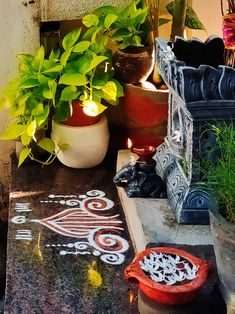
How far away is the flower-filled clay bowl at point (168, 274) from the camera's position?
1.43 metres

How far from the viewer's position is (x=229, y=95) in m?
1.66

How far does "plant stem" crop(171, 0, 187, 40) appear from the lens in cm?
199

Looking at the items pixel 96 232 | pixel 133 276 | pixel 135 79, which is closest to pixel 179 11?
pixel 135 79

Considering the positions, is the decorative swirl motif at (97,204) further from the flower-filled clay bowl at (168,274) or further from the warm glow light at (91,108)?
the flower-filled clay bowl at (168,274)

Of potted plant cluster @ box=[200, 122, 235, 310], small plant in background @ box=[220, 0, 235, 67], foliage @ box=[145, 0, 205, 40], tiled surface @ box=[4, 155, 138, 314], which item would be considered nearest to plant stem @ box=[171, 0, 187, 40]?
foliage @ box=[145, 0, 205, 40]

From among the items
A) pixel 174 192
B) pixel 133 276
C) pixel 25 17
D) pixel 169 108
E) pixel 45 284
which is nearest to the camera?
pixel 133 276

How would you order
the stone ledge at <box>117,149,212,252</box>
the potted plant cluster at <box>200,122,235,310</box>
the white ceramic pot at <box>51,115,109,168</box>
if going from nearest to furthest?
the potted plant cluster at <box>200,122,235,310</box> < the stone ledge at <box>117,149,212,252</box> < the white ceramic pot at <box>51,115,109,168</box>

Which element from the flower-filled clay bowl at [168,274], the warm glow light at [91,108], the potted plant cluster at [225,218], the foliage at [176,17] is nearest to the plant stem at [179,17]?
the foliage at [176,17]

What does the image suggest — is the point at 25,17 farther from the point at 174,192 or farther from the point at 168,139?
the point at 174,192

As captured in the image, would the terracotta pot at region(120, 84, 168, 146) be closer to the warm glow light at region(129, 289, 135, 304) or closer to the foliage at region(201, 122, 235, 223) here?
the foliage at region(201, 122, 235, 223)

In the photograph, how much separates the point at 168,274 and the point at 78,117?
0.72 meters

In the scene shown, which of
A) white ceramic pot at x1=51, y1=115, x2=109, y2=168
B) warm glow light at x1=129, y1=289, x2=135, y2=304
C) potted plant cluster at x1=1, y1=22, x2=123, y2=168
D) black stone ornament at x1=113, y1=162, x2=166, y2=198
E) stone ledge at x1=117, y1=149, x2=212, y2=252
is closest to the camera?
warm glow light at x1=129, y1=289, x2=135, y2=304

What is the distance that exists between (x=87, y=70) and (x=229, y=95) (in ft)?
1.50

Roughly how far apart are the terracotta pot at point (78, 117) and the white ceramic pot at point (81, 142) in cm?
1
